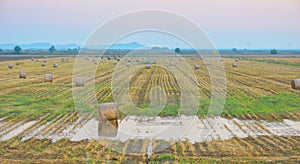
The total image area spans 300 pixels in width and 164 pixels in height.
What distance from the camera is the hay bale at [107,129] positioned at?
11.2 meters

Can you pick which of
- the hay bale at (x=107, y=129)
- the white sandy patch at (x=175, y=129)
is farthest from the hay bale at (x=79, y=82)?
the hay bale at (x=107, y=129)

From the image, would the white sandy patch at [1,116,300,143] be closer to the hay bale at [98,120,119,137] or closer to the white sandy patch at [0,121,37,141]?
the white sandy patch at [0,121,37,141]

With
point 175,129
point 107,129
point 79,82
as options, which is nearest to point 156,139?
point 175,129

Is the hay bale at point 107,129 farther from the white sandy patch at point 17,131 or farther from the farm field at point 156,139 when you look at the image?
the white sandy patch at point 17,131

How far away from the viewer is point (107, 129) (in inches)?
445

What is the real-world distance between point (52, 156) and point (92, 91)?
11735 millimetres

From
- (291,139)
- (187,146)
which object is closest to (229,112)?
(291,139)

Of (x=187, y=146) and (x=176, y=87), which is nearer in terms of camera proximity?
(x=187, y=146)

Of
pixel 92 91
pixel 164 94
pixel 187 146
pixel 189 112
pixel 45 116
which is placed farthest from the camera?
pixel 92 91

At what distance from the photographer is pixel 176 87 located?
2217 cm

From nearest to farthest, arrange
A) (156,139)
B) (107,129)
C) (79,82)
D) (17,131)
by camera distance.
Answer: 1. (156,139)
2. (107,129)
3. (17,131)
4. (79,82)

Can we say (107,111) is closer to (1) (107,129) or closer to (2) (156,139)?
(1) (107,129)

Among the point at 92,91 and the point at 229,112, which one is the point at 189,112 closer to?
the point at 229,112

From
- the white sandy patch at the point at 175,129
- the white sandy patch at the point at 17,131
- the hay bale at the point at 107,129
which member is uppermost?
the hay bale at the point at 107,129
